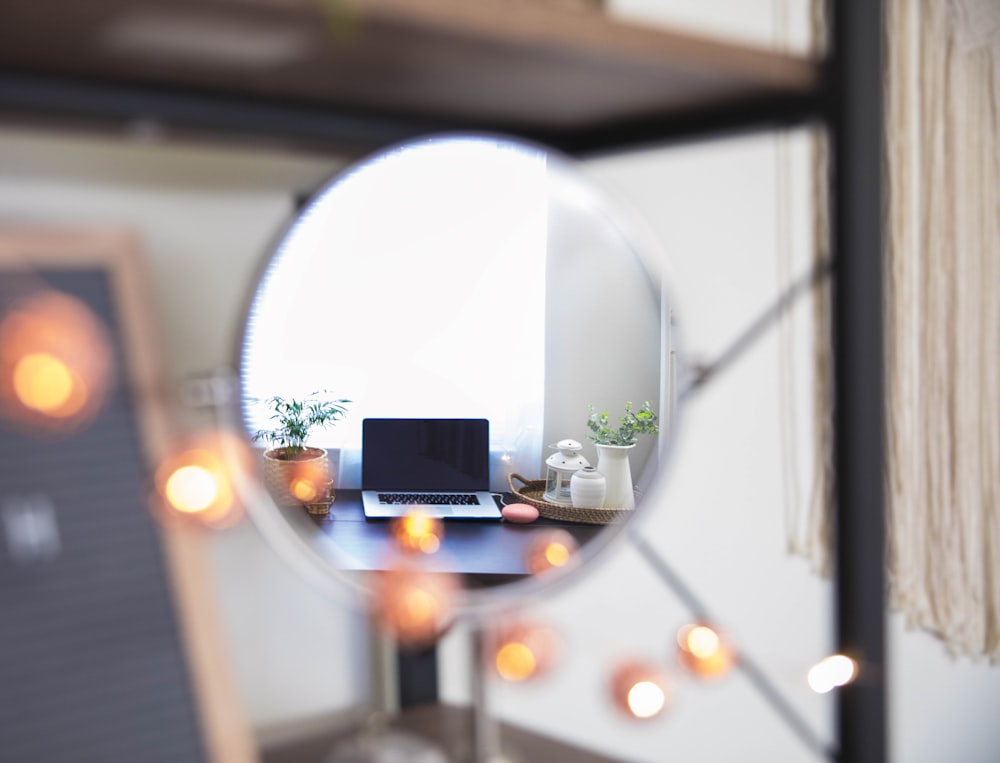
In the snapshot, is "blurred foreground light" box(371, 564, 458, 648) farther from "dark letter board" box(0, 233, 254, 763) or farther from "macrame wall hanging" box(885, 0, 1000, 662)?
"macrame wall hanging" box(885, 0, 1000, 662)

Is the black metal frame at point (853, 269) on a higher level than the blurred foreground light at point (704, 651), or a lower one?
higher

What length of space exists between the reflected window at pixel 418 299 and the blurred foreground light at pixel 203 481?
6 cm

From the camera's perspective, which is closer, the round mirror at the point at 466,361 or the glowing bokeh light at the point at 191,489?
the glowing bokeh light at the point at 191,489

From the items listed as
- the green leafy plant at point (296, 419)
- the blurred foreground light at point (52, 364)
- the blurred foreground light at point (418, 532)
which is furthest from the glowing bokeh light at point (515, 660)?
the blurred foreground light at point (52, 364)

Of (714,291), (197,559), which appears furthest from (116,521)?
(714,291)

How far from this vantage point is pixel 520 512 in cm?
77

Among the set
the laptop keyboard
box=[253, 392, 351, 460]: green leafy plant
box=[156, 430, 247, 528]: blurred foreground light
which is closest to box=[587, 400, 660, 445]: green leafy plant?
the laptop keyboard

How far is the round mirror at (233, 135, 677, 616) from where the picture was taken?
0.68m

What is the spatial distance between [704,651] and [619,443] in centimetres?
18

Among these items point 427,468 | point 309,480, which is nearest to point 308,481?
point 309,480

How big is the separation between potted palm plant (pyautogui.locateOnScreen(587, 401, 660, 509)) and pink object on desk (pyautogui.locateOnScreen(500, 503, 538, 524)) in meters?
0.06

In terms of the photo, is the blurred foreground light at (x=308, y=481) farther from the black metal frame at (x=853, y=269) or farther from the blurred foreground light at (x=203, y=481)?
the black metal frame at (x=853, y=269)

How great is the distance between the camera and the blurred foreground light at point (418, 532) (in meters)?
0.73

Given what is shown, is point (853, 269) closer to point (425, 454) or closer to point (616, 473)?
point (616, 473)
